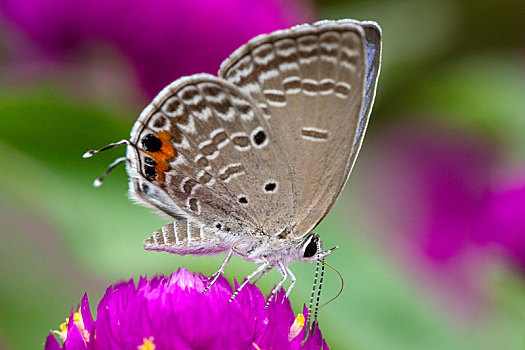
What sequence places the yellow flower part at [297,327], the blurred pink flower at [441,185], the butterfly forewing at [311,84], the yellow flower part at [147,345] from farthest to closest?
the blurred pink flower at [441,185] < the butterfly forewing at [311,84] < the yellow flower part at [297,327] < the yellow flower part at [147,345]

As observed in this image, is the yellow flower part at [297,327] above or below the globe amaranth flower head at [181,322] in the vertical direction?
below

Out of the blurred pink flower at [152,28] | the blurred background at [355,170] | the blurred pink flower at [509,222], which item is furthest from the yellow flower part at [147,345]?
the blurred pink flower at [152,28]

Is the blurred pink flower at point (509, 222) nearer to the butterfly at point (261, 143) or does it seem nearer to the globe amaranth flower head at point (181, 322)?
the butterfly at point (261, 143)

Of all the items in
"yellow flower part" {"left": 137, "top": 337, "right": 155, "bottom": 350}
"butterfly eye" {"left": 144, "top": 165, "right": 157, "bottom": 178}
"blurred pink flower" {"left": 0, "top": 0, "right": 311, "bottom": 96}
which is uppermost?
"blurred pink flower" {"left": 0, "top": 0, "right": 311, "bottom": 96}

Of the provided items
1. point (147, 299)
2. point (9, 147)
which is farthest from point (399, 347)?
point (9, 147)

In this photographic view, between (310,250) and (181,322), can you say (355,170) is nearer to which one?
(310,250)

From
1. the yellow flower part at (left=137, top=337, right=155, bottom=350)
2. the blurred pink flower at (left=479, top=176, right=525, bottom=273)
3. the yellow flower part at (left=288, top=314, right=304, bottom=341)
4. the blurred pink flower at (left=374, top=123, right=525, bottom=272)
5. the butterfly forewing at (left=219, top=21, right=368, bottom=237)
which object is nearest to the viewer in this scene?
the yellow flower part at (left=137, top=337, right=155, bottom=350)

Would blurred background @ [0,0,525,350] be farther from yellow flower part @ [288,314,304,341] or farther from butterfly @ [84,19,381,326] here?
yellow flower part @ [288,314,304,341]

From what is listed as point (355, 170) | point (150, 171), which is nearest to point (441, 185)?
point (355, 170)

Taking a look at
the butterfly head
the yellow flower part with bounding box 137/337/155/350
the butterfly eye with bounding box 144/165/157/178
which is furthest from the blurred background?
the yellow flower part with bounding box 137/337/155/350
